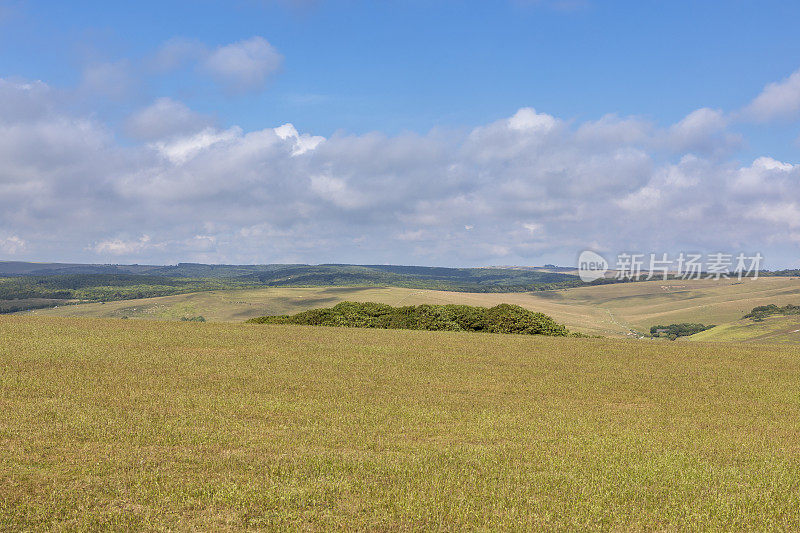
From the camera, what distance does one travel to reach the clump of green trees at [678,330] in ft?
515

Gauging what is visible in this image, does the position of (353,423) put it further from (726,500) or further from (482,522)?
(726,500)

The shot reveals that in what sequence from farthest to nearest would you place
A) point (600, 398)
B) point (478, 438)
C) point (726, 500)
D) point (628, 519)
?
1. point (600, 398)
2. point (478, 438)
3. point (726, 500)
4. point (628, 519)

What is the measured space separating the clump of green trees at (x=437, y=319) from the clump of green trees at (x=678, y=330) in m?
111

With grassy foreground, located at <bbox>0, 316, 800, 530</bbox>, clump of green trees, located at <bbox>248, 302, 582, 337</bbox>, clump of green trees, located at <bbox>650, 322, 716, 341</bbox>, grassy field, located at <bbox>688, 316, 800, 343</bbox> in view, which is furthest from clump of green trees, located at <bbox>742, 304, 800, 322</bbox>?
grassy foreground, located at <bbox>0, 316, 800, 530</bbox>

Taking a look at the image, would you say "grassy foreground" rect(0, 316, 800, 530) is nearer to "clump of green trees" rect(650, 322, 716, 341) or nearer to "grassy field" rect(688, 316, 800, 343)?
"grassy field" rect(688, 316, 800, 343)

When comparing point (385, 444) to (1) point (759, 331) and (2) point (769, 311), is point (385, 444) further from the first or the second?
(2) point (769, 311)

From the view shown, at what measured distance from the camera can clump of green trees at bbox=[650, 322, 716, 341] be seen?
15700 centimetres

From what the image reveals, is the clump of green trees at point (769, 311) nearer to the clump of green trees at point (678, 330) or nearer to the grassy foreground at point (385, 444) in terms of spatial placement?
the clump of green trees at point (678, 330)

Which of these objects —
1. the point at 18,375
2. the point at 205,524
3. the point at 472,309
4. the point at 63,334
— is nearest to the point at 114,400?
the point at 18,375

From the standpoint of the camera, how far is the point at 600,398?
26.7m

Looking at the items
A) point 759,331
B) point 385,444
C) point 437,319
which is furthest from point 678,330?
point 385,444

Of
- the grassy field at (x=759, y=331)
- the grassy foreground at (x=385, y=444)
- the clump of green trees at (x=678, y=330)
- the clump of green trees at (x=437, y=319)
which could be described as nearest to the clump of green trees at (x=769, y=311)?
the grassy field at (x=759, y=331)

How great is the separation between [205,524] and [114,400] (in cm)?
1381

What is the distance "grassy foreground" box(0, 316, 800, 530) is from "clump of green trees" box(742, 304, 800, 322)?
146m
